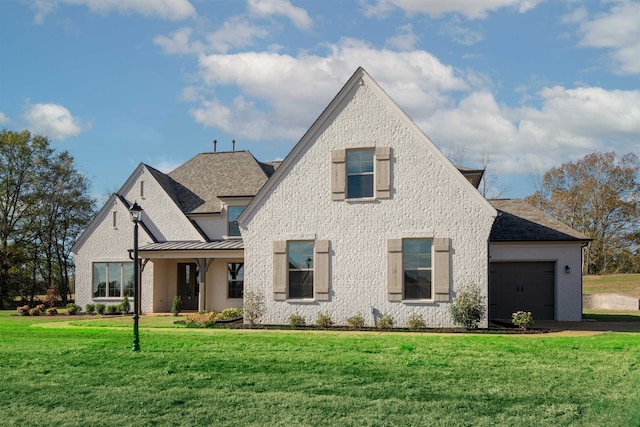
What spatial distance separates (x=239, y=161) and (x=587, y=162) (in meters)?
33.1

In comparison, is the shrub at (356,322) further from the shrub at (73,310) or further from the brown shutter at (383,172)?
the shrub at (73,310)

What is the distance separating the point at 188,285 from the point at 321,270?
10.1 m

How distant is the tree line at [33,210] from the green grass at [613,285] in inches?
1309

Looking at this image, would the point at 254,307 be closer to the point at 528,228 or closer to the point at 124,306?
the point at 124,306

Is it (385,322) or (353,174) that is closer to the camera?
(385,322)

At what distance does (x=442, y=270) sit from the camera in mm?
18078

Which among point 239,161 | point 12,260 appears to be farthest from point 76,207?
point 239,161

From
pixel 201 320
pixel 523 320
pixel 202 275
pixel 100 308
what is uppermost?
pixel 202 275

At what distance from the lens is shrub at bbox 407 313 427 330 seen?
18031mm

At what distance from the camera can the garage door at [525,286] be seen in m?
21.4

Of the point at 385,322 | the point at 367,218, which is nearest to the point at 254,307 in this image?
the point at 385,322

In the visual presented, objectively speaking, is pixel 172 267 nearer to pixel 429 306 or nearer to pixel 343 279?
pixel 343 279

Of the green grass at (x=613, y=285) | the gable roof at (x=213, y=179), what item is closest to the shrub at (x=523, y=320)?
the gable roof at (x=213, y=179)

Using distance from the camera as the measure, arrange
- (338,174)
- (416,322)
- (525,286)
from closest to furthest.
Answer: (416,322) → (338,174) → (525,286)
